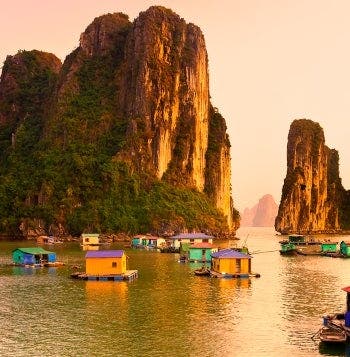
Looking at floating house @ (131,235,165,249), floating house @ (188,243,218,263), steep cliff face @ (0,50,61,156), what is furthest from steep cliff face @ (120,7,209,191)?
floating house @ (188,243,218,263)

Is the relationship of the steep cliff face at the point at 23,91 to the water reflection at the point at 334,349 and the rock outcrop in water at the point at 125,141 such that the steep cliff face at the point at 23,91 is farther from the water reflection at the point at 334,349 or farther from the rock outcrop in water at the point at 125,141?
the water reflection at the point at 334,349

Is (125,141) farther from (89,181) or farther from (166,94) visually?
(166,94)

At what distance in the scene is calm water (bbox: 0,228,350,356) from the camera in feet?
95.6

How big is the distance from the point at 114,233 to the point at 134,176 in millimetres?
15769

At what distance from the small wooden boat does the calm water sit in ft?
1.33

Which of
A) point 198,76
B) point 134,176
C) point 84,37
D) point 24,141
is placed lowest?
point 134,176

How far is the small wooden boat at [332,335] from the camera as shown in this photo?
28.7 metres

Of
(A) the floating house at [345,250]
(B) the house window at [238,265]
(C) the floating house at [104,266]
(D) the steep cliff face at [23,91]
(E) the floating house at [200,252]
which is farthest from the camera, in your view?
(D) the steep cliff face at [23,91]

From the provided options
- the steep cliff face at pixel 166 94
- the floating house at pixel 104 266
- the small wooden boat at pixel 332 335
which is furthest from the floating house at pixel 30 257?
the steep cliff face at pixel 166 94

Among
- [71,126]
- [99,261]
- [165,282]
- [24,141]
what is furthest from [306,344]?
[24,141]

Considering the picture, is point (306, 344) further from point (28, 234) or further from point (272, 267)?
point (28, 234)

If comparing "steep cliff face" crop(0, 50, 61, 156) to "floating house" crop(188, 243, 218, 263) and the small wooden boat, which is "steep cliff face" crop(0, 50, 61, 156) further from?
the small wooden boat

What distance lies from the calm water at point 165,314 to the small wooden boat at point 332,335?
0.41 m

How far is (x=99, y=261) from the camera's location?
5325 cm
